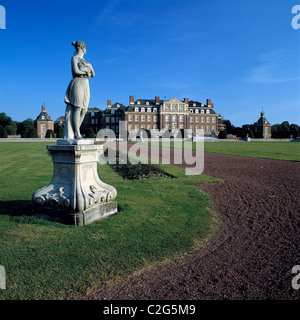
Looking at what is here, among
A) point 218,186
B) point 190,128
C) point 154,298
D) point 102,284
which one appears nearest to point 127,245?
point 102,284

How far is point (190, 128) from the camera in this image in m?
79.2

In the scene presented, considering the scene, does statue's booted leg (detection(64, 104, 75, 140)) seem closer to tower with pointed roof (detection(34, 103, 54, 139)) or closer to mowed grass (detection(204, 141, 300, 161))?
mowed grass (detection(204, 141, 300, 161))

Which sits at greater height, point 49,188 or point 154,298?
point 49,188

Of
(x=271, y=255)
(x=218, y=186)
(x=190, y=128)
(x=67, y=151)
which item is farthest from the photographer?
(x=190, y=128)

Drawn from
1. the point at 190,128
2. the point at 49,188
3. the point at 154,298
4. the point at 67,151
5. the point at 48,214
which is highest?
the point at 190,128

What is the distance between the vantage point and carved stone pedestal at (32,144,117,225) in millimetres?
4992

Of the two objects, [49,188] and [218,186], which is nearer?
[49,188]

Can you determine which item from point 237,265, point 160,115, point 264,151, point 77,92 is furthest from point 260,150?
point 160,115

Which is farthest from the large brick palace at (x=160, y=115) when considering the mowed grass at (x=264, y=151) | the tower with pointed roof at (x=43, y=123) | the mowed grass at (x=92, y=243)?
the mowed grass at (x=92, y=243)

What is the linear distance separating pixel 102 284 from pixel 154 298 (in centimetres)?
71

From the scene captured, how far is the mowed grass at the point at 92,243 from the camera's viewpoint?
10.7ft

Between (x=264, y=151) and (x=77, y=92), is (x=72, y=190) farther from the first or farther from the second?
(x=264, y=151)

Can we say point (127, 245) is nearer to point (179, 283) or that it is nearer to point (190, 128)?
point (179, 283)

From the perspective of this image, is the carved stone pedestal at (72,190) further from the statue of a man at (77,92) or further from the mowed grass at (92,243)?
the statue of a man at (77,92)
